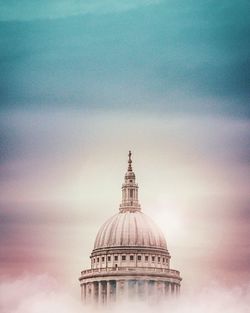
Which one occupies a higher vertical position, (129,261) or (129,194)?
(129,194)

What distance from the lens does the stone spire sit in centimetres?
16588

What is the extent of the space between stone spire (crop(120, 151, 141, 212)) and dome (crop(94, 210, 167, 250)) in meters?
0.84

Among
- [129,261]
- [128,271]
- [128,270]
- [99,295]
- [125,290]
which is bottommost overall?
[99,295]

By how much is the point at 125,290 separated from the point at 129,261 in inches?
253

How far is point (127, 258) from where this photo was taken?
6417 inches

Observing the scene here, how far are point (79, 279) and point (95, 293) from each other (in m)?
4.32

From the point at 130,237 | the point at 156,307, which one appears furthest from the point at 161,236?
the point at 156,307

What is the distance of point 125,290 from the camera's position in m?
158

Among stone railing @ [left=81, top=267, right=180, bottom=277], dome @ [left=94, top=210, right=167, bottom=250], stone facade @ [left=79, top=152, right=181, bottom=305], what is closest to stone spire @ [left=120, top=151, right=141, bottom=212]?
→ stone facade @ [left=79, top=152, right=181, bottom=305]

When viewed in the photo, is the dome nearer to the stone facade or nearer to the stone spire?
the stone facade

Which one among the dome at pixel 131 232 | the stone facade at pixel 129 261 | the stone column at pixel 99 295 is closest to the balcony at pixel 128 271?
the stone facade at pixel 129 261

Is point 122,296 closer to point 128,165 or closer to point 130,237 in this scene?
point 130,237

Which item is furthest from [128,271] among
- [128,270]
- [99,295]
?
[99,295]

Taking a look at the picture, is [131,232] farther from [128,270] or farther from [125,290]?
[125,290]
